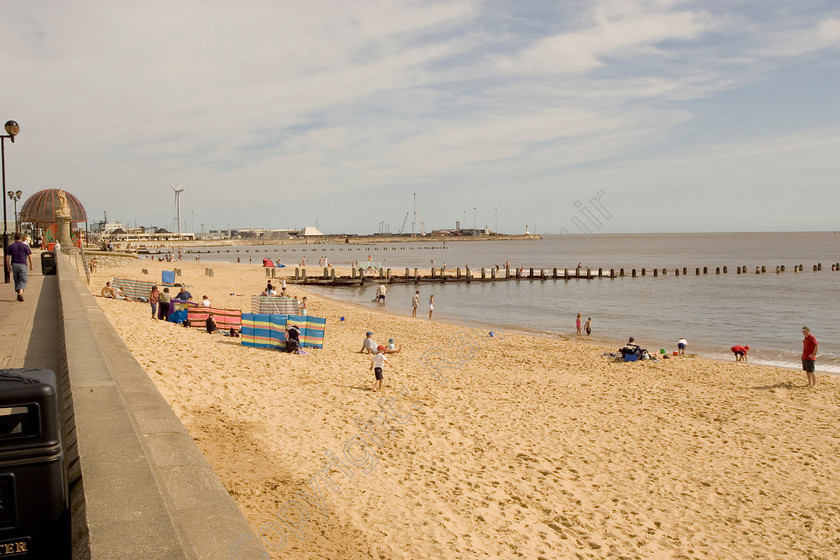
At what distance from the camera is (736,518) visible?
345 inches

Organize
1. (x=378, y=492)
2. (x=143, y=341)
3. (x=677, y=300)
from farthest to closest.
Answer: (x=677, y=300) < (x=143, y=341) < (x=378, y=492)

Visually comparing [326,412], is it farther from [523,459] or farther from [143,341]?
[143,341]

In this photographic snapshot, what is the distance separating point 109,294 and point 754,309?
117 ft

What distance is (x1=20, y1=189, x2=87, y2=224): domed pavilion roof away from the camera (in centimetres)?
7753

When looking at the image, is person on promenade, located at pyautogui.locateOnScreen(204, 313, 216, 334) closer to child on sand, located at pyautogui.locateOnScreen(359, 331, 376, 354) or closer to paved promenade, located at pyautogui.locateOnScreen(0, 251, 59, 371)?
paved promenade, located at pyautogui.locateOnScreen(0, 251, 59, 371)

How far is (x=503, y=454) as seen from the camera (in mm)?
10477

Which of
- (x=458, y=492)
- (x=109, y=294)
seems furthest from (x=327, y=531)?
(x=109, y=294)

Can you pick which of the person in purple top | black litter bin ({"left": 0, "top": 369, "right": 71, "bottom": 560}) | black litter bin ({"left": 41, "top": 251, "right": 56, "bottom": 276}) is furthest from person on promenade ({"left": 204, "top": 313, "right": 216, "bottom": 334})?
black litter bin ({"left": 0, "top": 369, "right": 71, "bottom": 560})

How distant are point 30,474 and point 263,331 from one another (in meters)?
14.2

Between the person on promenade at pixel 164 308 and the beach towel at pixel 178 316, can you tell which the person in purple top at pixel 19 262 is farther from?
the beach towel at pixel 178 316

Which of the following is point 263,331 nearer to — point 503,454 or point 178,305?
point 178,305

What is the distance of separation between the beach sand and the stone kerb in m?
1.99

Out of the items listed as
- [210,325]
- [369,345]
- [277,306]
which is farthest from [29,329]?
[277,306]

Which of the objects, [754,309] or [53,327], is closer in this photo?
[53,327]
